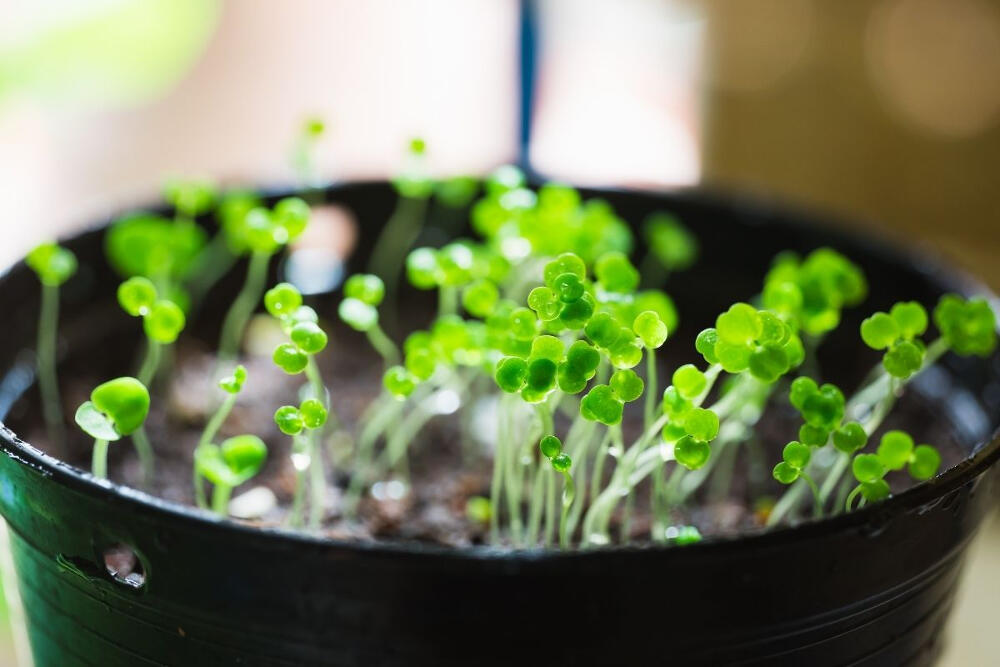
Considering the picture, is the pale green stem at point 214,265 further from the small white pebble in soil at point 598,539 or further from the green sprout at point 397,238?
the small white pebble in soil at point 598,539

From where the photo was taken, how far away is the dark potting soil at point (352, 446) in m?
0.85

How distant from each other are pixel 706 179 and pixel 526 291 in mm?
621

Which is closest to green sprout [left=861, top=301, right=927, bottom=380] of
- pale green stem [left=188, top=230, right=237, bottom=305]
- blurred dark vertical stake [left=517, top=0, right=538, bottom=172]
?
pale green stem [left=188, top=230, right=237, bottom=305]

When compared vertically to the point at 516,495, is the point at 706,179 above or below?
below

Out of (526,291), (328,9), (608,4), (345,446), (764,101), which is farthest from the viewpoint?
(328,9)

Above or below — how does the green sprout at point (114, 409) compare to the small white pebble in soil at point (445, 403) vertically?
above

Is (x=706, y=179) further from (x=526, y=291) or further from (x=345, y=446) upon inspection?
(x=345, y=446)

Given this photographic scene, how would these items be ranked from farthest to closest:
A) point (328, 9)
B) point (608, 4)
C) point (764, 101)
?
point (328, 9) → point (608, 4) → point (764, 101)

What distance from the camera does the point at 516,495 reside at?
742mm

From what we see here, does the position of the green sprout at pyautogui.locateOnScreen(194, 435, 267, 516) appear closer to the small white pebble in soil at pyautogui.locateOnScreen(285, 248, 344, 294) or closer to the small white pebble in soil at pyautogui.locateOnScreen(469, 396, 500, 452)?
the small white pebble in soil at pyautogui.locateOnScreen(469, 396, 500, 452)

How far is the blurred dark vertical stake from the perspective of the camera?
174 cm

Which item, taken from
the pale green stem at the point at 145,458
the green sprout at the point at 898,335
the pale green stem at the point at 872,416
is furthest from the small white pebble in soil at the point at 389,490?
the green sprout at the point at 898,335

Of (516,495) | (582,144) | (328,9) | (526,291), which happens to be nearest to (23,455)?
(516,495)

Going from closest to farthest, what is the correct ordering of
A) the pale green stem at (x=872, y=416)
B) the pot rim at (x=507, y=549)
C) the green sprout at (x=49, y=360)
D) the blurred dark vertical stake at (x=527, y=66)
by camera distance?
the pot rim at (x=507, y=549)
the pale green stem at (x=872, y=416)
the green sprout at (x=49, y=360)
the blurred dark vertical stake at (x=527, y=66)
